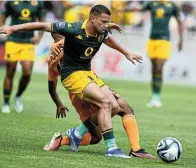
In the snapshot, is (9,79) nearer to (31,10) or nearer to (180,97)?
(31,10)

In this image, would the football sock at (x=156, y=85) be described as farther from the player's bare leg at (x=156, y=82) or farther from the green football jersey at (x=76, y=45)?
the green football jersey at (x=76, y=45)

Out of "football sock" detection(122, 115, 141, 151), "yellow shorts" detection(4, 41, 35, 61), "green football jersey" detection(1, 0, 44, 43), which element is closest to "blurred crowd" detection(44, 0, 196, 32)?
"green football jersey" detection(1, 0, 44, 43)

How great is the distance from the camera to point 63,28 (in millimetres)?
10125

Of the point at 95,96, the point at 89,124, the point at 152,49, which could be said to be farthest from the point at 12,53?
the point at 95,96

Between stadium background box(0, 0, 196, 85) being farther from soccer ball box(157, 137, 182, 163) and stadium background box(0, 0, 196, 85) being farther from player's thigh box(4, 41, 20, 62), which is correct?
soccer ball box(157, 137, 182, 163)

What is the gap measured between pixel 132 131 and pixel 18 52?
6.52 meters

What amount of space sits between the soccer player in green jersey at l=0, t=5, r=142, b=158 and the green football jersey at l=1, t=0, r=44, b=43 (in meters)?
5.91

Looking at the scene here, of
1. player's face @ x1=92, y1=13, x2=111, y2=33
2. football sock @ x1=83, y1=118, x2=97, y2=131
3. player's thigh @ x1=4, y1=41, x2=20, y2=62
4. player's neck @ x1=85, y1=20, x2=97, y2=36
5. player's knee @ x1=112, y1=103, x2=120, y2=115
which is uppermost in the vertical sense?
player's face @ x1=92, y1=13, x2=111, y2=33

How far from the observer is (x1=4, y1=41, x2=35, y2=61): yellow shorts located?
1638cm

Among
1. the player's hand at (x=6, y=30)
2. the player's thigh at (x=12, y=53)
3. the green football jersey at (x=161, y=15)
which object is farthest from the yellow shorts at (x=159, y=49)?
the player's hand at (x=6, y=30)

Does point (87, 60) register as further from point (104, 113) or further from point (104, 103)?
point (104, 113)

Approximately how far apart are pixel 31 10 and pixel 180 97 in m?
7.49

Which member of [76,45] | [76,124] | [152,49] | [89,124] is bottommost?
[76,124]

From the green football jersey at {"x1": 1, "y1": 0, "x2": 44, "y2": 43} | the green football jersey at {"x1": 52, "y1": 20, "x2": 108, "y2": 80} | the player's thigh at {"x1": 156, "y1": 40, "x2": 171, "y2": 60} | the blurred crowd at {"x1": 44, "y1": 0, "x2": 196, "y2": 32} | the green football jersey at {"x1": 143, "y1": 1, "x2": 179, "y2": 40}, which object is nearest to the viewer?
the green football jersey at {"x1": 52, "y1": 20, "x2": 108, "y2": 80}
